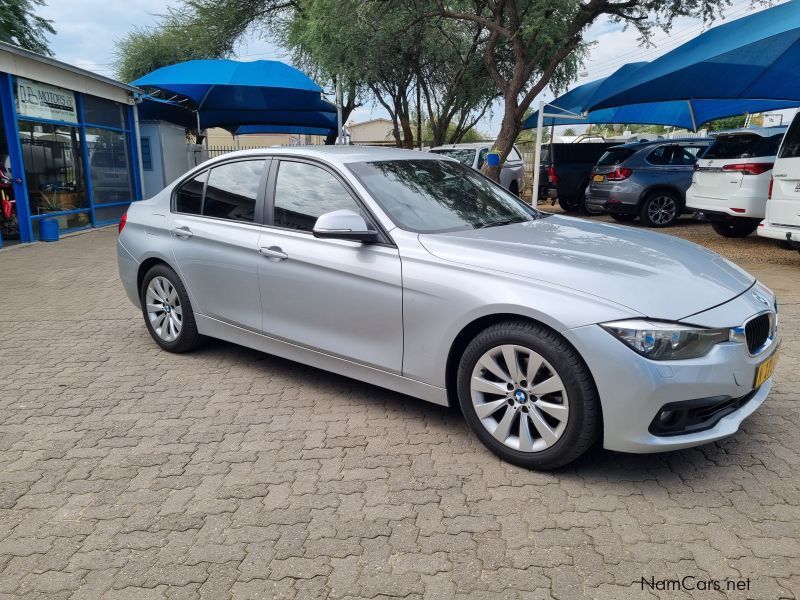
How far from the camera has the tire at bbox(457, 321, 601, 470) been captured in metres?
2.88

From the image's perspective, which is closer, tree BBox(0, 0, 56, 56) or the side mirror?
the side mirror

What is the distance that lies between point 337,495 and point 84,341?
11.9 feet

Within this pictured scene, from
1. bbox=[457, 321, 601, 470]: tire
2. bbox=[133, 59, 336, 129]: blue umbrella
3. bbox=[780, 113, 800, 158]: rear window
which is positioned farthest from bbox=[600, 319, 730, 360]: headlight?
bbox=[133, 59, 336, 129]: blue umbrella

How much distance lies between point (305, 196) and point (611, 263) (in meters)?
1.98

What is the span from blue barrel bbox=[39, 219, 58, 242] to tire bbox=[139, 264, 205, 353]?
26.9 feet

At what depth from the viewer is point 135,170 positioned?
1595 centimetres

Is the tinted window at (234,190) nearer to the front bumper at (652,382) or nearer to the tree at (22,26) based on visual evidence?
the front bumper at (652,382)

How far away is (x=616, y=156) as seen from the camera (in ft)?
43.1

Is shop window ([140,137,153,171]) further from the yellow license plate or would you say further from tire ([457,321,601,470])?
the yellow license plate

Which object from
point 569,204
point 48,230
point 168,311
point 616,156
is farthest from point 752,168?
point 48,230

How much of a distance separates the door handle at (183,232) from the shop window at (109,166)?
1048 centimetres

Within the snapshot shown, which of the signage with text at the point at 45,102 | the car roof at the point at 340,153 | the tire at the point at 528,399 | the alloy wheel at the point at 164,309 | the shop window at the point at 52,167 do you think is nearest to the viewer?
the tire at the point at 528,399

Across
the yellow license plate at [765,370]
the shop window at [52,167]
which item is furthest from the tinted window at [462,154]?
the yellow license plate at [765,370]

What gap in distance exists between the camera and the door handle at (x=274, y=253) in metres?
3.99
